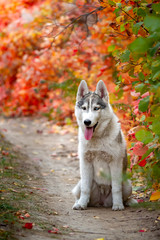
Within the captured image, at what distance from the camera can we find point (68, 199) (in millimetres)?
5133

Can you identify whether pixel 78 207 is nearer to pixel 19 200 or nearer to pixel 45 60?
pixel 19 200

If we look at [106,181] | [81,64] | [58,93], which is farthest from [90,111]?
[58,93]

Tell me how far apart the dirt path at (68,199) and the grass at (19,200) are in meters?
0.16

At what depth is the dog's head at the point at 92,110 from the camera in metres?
4.51

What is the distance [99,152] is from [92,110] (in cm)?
55

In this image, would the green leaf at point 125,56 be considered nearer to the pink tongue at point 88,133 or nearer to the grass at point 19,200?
the pink tongue at point 88,133

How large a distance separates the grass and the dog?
0.62m

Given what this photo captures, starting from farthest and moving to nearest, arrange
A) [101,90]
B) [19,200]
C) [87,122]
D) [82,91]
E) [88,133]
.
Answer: [82,91]
[101,90]
[88,133]
[87,122]
[19,200]

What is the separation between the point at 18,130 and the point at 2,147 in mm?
3716

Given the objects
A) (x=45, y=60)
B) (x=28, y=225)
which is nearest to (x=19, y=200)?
(x=28, y=225)

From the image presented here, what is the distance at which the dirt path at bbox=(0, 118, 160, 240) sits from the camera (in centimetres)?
358

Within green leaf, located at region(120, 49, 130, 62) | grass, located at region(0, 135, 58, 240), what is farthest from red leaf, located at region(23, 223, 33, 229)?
green leaf, located at region(120, 49, 130, 62)

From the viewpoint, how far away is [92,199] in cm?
484

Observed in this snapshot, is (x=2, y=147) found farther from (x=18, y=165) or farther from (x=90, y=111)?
(x=90, y=111)
